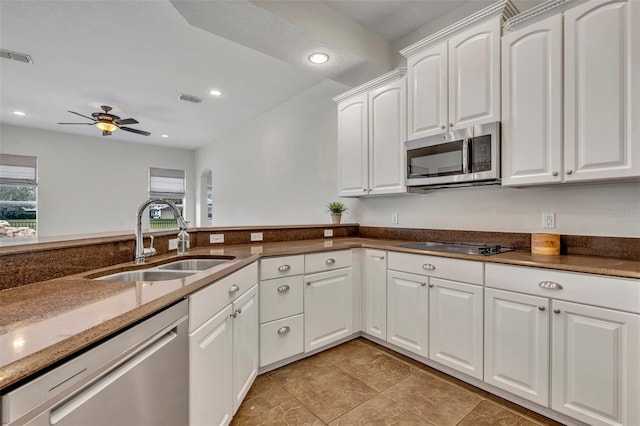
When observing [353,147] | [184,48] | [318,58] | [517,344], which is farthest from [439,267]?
[184,48]

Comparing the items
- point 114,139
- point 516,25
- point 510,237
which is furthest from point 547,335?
point 114,139

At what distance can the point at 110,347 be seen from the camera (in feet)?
2.56

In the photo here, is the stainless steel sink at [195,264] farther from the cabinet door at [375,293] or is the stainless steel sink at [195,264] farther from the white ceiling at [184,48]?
the white ceiling at [184,48]

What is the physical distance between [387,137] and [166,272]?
209 centimetres

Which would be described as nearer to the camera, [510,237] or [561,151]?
[561,151]

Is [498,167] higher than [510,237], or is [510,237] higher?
[498,167]

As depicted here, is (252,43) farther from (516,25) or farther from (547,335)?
(547,335)

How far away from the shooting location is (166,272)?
5.22ft

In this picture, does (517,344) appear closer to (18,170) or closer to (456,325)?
(456,325)

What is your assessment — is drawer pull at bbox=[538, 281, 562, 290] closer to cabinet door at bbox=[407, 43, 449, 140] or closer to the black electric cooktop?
the black electric cooktop

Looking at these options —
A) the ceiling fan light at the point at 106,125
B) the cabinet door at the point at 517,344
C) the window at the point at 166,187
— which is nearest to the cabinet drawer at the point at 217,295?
the cabinet door at the point at 517,344

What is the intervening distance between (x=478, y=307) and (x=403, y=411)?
2.52 feet

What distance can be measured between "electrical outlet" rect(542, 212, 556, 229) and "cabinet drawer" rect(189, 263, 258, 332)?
201 centimetres

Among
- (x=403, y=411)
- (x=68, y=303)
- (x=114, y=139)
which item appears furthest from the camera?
(x=114, y=139)
